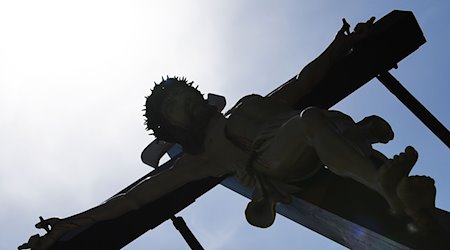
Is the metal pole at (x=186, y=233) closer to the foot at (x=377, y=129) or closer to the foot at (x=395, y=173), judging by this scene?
the foot at (x=377, y=129)

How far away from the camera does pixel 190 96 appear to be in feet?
11.5

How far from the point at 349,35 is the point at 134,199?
1.42 meters

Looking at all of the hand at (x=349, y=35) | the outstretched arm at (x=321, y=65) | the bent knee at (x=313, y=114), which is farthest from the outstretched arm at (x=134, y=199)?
the hand at (x=349, y=35)

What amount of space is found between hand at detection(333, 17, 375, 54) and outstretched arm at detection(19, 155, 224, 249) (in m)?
0.96

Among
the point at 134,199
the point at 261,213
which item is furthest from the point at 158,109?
the point at 261,213

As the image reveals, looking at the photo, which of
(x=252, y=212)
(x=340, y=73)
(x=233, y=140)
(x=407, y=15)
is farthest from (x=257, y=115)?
(x=407, y=15)

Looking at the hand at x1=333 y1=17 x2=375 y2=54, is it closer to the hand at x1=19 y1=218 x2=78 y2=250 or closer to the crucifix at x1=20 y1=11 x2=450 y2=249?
the crucifix at x1=20 y1=11 x2=450 y2=249

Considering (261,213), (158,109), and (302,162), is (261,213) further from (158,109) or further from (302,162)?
(158,109)

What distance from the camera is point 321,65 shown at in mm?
3732

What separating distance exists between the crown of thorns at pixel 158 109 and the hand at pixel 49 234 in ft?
2.13

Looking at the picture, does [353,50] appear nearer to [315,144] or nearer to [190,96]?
[190,96]

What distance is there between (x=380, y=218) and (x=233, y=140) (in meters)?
0.97

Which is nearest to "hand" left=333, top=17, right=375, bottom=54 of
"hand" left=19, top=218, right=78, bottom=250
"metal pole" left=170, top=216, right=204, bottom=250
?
"metal pole" left=170, top=216, right=204, bottom=250

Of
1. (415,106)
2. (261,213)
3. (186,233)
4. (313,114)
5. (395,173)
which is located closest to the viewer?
(395,173)
